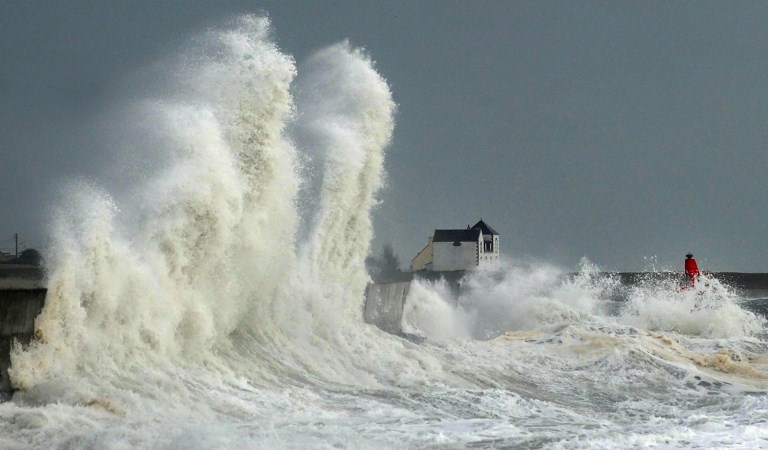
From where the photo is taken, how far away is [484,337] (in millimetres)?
16766

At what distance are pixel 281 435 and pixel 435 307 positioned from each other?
35.2 feet

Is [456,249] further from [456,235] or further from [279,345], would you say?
[279,345]

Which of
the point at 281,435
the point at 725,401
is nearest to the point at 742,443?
the point at 725,401

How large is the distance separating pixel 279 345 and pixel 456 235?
5048cm

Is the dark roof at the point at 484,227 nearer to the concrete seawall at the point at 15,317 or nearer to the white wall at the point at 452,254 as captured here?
the white wall at the point at 452,254

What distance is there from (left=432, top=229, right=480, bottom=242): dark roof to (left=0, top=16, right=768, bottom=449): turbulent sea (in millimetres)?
44190

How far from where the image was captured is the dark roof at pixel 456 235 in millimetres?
60906

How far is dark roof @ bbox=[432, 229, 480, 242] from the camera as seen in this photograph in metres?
60.9

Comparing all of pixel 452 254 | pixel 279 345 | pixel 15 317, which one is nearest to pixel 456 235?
pixel 452 254

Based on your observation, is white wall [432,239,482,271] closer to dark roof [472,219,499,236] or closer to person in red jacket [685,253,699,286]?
dark roof [472,219,499,236]

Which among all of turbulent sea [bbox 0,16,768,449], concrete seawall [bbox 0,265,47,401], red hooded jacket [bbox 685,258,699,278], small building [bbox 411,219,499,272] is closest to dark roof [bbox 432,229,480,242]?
small building [bbox 411,219,499,272]

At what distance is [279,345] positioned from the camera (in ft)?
35.7

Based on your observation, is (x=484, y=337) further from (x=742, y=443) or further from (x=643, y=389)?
(x=742, y=443)

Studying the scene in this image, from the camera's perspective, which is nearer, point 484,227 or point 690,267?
point 690,267
